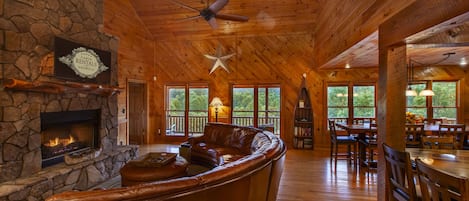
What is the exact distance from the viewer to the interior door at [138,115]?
7879 mm

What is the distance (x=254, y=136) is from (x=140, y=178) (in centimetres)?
211

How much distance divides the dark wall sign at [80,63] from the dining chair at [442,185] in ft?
15.4

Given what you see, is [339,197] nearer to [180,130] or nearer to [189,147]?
[189,147]

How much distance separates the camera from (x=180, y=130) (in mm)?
8266

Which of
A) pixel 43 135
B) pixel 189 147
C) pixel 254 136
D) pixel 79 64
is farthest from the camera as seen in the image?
pixel 189 147

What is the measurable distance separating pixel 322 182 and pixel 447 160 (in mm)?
1941

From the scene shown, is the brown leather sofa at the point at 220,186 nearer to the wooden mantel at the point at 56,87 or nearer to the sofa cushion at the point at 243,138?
the sofa cushion at the point at 243,138

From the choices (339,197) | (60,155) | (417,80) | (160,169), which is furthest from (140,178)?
(417,80)

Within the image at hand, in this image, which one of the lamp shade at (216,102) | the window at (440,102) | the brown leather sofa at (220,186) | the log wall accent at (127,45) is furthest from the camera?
the lamp shade at (216,102)

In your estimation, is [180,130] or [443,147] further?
[180,130]

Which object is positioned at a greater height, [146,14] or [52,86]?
[146,14]

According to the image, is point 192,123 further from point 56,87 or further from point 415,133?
point 415,133

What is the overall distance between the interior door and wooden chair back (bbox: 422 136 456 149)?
726cm

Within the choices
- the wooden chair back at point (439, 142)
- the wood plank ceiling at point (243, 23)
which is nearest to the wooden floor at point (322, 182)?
the wooden chair back at point (439, 142)
